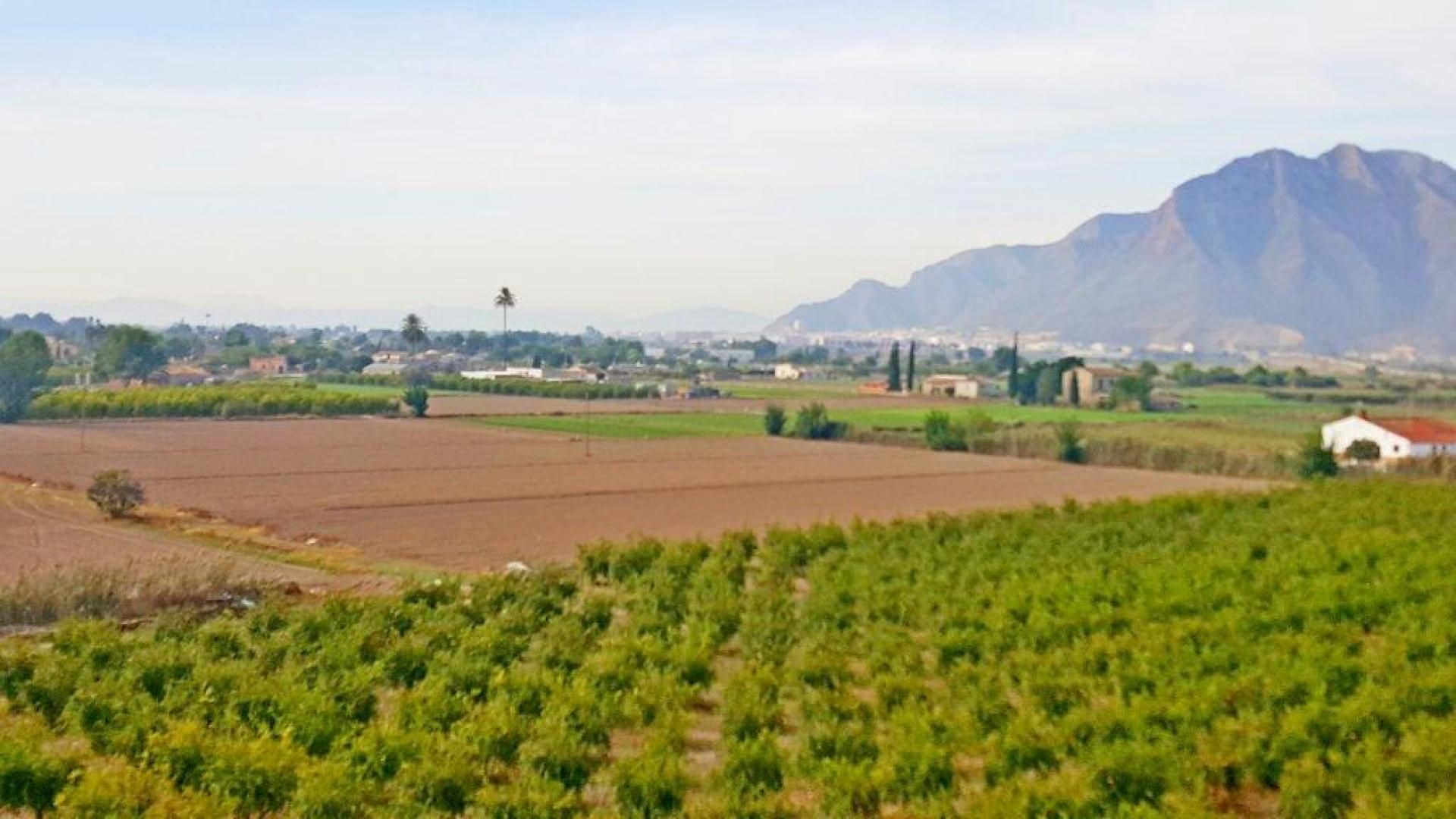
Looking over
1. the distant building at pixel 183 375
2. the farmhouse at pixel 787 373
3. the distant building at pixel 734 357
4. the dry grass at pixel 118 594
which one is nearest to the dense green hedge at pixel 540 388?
the distant building at pixel 183 375

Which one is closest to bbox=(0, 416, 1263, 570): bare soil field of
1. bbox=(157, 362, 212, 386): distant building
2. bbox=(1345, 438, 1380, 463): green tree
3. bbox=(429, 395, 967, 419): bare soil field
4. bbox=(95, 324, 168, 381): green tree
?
bbox=(1345, 438, 1380, 463): green tree

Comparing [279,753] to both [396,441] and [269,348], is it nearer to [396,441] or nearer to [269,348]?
[396,441]

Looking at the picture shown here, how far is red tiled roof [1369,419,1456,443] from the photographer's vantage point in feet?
157

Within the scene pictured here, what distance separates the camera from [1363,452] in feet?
156

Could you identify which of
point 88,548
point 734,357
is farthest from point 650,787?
point 734,357

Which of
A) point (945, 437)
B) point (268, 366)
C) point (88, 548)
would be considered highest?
point (268, 366)

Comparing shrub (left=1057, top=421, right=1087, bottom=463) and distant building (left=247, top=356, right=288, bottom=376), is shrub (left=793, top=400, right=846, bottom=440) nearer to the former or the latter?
shrub (left=1057, top=421, right=1087, bottom=463)

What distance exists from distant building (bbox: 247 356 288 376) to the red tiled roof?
76.9m

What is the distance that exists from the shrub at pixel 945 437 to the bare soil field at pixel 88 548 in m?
31.5

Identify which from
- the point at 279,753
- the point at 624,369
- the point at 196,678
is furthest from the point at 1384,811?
the point at 624,369

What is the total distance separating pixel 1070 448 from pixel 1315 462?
10.4 meters

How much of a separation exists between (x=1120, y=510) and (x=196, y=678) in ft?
59.4

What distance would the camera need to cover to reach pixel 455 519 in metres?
35.3

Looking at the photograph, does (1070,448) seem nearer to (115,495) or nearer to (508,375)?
(115,495)
